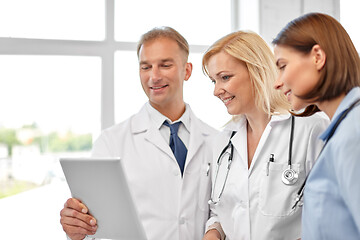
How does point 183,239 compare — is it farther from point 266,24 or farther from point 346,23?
point 346,23

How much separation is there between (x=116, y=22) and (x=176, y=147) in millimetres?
2268

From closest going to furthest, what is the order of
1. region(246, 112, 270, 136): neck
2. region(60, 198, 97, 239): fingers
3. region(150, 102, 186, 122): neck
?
1. region(60, 198, 97, 239): fingers
2. region(246, 112, 270, 136): neck
3. region(150, 102, 186, 122): neck

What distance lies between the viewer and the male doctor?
1.80m

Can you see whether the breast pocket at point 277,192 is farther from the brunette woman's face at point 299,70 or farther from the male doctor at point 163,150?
the brunette woman's face at point 299,70

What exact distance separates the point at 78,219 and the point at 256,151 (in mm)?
780

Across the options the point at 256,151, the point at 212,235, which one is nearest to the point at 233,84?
the point at 256,151

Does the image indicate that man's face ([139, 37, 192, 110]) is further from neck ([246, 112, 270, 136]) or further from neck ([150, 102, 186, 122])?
neck ([246, 112, 270, 136])

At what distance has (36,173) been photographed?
3.89 metres

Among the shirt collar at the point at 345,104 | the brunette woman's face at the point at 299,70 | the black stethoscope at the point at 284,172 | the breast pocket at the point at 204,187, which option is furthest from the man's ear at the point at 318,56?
the breast pocket at the point at 204,187

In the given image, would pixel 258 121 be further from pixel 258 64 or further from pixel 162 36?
pixel 162 36

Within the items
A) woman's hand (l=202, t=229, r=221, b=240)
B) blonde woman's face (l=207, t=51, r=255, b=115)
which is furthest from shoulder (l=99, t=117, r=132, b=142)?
woman's hand (l=202, t=229, r=221, b=240)

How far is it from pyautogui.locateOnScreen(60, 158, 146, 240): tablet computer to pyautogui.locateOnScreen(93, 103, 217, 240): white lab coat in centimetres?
31

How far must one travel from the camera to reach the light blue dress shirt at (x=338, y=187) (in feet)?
3.13

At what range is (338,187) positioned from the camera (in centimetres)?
102
